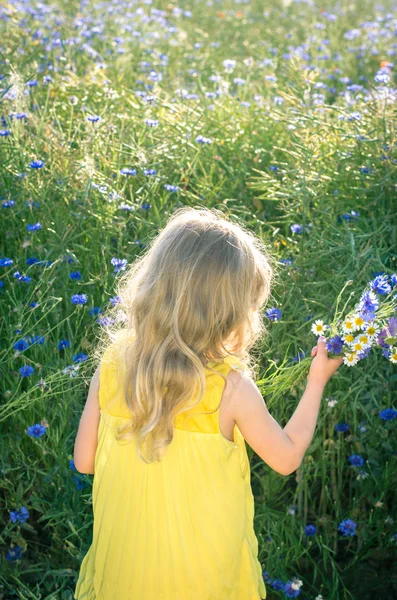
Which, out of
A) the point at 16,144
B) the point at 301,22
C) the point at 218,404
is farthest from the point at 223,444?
the point at 301,22

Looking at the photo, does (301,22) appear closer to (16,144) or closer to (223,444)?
(16,144)

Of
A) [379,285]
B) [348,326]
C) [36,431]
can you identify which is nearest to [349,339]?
[348,326]

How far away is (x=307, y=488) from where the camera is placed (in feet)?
7.86

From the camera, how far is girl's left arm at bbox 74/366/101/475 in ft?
5.90

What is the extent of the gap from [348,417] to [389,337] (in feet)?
2.90

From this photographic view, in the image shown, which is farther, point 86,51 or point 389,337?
point 86,51

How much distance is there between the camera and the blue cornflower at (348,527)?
2309mm

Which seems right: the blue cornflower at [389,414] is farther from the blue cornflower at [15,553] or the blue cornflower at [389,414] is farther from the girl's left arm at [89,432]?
the blue cornflower at [15,553]

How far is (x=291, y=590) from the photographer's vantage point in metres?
2.19

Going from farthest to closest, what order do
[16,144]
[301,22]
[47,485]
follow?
[301,22] < [16,144] < [47,485]

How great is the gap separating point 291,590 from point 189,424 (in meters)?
0.77

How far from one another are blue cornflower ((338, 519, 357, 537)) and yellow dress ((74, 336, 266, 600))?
638 millimetres

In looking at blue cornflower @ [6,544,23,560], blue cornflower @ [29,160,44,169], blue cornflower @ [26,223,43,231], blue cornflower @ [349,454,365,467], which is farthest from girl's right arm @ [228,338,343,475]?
blue cornflower @ [29,160,44,169]

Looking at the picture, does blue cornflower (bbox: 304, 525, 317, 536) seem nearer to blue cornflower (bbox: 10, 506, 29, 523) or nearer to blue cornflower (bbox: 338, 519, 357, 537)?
blue cornflower (bbox: 338, 519, 357, 537)
